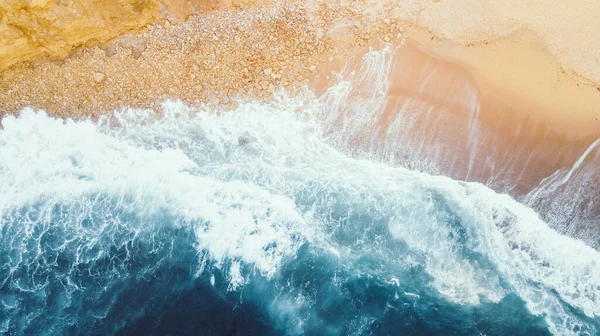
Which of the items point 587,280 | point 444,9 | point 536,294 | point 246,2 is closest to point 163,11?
point 246,2

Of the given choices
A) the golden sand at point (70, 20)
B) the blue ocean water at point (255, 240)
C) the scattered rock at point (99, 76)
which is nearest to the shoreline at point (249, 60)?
the scattered rock at point (99, 76)

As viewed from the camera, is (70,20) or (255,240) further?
(70,20)

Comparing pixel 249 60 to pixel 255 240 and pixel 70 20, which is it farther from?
pixel 255 240

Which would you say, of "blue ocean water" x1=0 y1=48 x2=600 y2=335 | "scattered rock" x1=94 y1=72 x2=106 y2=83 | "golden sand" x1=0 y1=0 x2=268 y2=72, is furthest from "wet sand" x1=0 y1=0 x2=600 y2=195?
"blue ocean water" x1=0 y1=48 x2=600 y2=335

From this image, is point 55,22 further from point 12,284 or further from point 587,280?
point 587,280

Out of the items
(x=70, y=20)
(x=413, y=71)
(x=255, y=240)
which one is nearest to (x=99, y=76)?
(x=70, y=20)

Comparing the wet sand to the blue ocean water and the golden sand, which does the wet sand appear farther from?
the blue ocean water

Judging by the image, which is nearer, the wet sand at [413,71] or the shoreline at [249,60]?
the wet sand at [413,71]

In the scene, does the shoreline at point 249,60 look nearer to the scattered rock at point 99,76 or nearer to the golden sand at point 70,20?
the scattered rock at point 99,76

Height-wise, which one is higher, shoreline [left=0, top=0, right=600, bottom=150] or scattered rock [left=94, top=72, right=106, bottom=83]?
shoreline [left=0, top=0, right=600, bottom=150]
